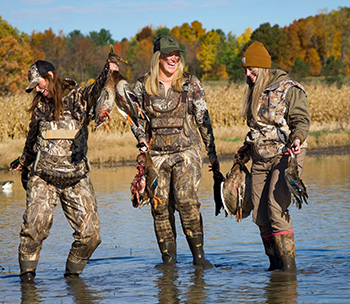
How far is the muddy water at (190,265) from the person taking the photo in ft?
18.3

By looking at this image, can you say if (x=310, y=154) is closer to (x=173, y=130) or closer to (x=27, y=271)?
(x=173, y=130)

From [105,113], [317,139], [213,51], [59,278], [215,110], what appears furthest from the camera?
[213,51]

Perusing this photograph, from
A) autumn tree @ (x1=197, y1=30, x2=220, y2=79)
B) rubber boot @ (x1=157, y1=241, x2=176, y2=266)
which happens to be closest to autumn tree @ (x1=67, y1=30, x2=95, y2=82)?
autumn tree @ (x1=197, y1=30, x2=220, y2=79)

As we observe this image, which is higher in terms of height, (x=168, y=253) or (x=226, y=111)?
(x=226, y=111)

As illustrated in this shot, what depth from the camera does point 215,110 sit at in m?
25.9

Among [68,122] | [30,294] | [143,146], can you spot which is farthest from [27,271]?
[143,146]

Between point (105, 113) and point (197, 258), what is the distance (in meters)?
1.89

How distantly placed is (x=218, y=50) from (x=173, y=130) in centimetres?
10668

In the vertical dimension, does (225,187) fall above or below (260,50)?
below

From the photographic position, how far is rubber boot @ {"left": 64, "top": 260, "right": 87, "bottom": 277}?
20.7ft

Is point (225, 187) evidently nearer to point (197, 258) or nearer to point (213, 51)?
point (197, 258)

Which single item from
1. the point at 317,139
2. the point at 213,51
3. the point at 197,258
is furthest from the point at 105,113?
the point at 213,51

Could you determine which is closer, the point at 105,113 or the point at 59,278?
the point at 105,113

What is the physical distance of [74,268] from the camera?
20.7ft
